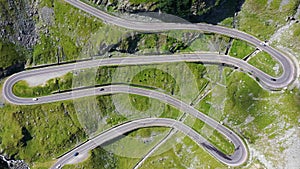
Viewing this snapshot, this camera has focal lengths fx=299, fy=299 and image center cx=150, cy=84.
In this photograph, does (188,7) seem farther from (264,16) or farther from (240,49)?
(264,16)

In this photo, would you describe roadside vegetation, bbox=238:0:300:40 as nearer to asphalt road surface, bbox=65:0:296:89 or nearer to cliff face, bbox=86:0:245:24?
asphalt road surface, bbox=65:0:296:89

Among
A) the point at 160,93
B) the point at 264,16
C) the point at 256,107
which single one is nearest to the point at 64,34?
the point at 160,93

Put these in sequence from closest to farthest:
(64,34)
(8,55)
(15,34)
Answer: (15,34)
(64,34)
(8,55)

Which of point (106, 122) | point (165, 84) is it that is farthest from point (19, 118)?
point (165, 84)

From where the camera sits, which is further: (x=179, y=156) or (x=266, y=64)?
(x=179, y=156)

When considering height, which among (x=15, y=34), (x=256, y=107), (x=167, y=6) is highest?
(x=167, y=6)

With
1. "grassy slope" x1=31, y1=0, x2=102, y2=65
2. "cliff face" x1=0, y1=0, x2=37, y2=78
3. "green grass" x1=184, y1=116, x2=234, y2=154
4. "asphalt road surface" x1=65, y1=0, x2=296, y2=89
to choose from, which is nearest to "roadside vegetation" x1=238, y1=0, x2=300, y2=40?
"asphalt road surface" x1=65, y1=0, x2=296, y2=89

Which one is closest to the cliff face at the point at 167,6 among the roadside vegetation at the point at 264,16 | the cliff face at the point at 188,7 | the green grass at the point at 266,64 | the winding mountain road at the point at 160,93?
the cliff face at the point at 188,7

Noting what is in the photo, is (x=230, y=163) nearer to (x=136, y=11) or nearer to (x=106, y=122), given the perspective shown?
(x=106, y=122)
